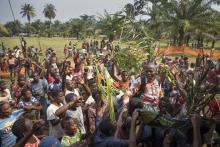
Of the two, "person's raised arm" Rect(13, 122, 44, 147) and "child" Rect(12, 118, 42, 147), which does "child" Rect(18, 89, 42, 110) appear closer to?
"child" Rect(12, 118, 42, 147)

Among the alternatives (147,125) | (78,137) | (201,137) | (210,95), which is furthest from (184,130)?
(78,137)

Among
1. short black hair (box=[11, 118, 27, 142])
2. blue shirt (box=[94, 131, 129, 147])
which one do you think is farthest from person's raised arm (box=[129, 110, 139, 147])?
short black hair (box=[11, 118, 27, 142])

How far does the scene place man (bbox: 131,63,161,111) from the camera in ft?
19.8

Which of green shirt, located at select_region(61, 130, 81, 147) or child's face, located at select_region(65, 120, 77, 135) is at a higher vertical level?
child's face, located at select_region(65, 120, 77, 135)

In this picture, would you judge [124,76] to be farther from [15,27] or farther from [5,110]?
[15,27]

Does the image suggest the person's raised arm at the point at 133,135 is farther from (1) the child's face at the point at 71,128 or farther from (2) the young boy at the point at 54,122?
(2) the young boy at the point at 54,122

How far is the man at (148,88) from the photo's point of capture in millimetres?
6043

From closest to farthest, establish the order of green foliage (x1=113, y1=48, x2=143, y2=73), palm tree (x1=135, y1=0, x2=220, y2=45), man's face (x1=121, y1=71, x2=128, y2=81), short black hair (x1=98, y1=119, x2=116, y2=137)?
1. short black hair (x1=98, y1=119, x2=116, y2=137)
2. green foliage (x1=113, y1=48, x2=143, y2=73)
3. man's face (x1=121, y1=71, x2=128, y2=81)
4. palm tree (x1=135, y1=0, x2=220, y2=45)

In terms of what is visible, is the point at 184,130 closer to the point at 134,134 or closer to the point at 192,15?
the point at 134,134

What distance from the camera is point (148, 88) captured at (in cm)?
611

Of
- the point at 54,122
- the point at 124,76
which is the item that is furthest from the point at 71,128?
the point at 124,76

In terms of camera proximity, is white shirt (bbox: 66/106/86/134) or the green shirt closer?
the green shirt

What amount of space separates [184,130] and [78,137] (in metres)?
1.51

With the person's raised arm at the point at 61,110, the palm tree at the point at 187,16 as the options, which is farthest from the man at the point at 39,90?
the palm tree at the point at 187,16
